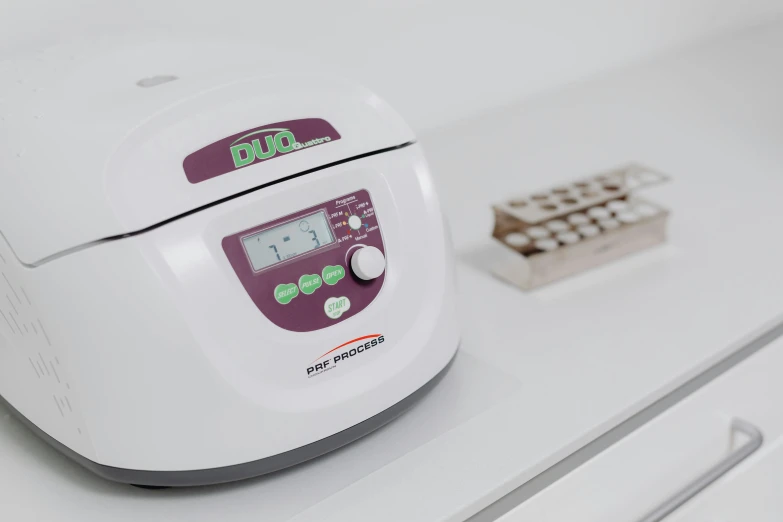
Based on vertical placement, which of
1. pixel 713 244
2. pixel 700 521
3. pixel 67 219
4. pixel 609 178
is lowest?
pixel 700 521

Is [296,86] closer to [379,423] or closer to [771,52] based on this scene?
[379,423]

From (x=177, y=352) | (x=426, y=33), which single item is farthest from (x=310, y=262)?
(x=426, y=33)

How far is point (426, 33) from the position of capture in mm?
1314

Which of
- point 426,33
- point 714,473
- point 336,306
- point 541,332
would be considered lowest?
point 714,473

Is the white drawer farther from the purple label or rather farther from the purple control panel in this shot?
the purple label

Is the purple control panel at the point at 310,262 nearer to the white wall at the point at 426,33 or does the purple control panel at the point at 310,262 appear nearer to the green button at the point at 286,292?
the green button at the point at 286,292

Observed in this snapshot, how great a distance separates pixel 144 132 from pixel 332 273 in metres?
0.18

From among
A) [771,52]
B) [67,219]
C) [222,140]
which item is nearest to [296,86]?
[222,140]

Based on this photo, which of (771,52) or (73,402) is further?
(771,52)

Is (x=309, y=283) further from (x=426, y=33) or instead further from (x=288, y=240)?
(x=426, y=33)

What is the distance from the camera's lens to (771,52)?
1831 mm

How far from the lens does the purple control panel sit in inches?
24.6

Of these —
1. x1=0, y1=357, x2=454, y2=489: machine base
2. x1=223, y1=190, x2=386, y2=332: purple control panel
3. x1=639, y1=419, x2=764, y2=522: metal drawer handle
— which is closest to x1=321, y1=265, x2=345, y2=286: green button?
x1=223, y1=190, x2=386, y2=332: purple control panel

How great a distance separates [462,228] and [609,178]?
7.9 inches
